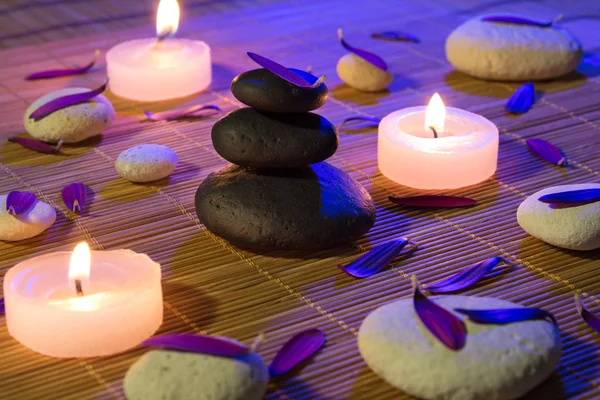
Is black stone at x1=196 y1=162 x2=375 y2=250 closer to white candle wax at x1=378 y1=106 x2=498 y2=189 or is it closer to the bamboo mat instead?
the bamboo mat

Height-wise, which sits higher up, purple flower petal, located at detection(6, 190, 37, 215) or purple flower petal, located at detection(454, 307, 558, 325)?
purple flower petal, located at detection(454, 307, 558, 325)

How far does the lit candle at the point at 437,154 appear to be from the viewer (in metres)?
1.78

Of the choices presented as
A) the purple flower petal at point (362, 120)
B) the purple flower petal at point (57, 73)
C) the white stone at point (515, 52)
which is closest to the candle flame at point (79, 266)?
the purple flower petal at point (362, 120)

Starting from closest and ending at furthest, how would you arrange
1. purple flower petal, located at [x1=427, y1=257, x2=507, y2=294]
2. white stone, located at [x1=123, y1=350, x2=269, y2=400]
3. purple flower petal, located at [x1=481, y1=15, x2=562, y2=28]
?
white stone, located at [x1=123, y1=350, x2=269, y2=400] < purple flower petal, located at [x1=427, y1=257, x2=507, y2=294] < purple flower petal, located at [x1=481, y1=15, x2=562, y2=28]

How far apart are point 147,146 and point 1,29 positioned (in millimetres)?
1262

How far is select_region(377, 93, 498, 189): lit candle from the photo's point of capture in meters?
1.78

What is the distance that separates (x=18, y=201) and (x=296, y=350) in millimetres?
677

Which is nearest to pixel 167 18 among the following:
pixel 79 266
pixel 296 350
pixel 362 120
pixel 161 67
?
pixel 161 67

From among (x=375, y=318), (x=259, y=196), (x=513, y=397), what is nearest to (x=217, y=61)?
(x=259, y=196)

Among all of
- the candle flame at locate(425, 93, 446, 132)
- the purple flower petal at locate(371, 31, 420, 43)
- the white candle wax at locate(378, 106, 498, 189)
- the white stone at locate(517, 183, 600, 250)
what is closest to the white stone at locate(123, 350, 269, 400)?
the white stone at locate(517, 183, 600, 250)

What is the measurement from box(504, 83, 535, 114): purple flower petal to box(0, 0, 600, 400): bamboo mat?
0.03 m

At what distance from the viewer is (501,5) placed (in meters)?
3.03

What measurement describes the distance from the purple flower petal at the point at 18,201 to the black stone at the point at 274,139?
0.39 m

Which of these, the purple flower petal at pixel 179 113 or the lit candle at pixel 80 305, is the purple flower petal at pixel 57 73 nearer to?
the purple flower petal at pixel 179 113
